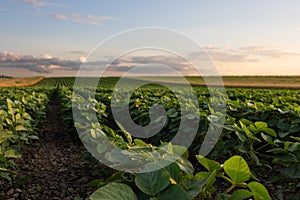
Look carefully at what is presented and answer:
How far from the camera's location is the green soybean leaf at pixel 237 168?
1.30 m

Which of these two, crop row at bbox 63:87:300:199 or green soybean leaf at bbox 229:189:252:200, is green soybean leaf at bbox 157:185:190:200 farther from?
green soybean leaf at bbox 229:189:252:200

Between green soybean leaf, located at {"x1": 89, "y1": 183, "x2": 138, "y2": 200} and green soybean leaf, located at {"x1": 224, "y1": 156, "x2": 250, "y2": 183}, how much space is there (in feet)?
1.26

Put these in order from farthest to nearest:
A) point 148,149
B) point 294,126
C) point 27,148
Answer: point 27,148 → point 294,126 → point 148,149

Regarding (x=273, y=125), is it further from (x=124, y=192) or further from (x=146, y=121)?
(x=124, y=192)

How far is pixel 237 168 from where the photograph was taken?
1310 mm

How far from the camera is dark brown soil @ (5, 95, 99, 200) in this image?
3.42 meters

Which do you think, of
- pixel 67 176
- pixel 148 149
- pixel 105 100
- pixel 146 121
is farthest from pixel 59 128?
pixel 148 149

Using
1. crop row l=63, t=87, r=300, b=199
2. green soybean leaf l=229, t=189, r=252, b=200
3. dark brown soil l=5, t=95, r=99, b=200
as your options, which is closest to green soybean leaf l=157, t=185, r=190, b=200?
crop row l=63, t=87, r=300, b=199

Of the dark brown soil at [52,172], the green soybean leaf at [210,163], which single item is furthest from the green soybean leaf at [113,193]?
the dark brown soil at [52,172]

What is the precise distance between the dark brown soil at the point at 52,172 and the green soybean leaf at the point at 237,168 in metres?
2.09

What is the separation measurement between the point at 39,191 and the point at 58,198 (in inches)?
11.6

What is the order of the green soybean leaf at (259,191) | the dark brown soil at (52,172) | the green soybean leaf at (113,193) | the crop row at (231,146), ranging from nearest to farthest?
1. the green soybean leaf at (113,193)
2. the green soybean leaf at (259,191)
3. the crop row at (231,146)
4. the dark brown soil at (52,172)

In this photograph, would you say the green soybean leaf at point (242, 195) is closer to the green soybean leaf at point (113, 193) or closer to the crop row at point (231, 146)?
the crop row at point (231, 146)

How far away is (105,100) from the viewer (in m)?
8.07
